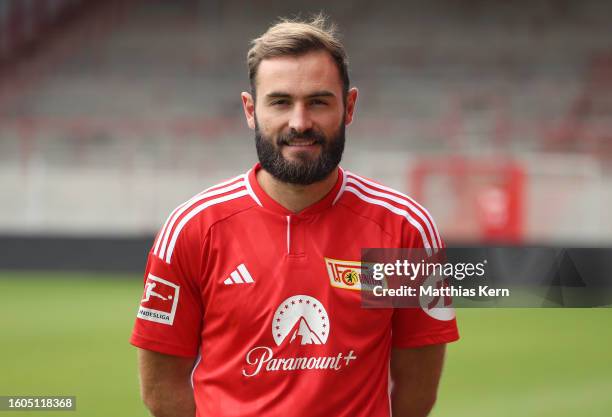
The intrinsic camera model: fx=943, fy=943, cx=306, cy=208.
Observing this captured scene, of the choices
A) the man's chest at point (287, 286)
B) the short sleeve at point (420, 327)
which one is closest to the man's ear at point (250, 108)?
the man's chest at point (287, 286)

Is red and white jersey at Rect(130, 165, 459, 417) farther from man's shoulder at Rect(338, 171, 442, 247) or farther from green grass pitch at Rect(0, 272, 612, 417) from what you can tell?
green grass pitch at Rect(0, 272, 612, 417)

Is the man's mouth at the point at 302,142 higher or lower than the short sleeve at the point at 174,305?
higher

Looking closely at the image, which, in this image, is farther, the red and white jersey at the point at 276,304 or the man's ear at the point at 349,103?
the man's ear at the point at 349,103

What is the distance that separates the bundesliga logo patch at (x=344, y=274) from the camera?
2.48 m

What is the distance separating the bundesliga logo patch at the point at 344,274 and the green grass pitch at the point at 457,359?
10.9 feet

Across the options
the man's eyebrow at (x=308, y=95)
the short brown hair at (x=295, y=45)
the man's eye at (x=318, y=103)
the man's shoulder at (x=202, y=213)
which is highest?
the short brown hair at (x=295, y=45)

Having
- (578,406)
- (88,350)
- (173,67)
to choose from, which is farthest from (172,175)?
(578,406)

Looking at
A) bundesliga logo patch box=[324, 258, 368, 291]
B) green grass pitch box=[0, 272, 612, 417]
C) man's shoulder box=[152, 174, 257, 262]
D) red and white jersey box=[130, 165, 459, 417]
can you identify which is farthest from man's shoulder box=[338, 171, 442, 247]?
green grass pitch box=[0, 272, 612, 417]

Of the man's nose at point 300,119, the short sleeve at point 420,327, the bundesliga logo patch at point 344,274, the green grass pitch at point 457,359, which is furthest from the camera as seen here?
Answer: the green grass pitch at point 457,359

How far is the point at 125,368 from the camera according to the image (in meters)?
7.43

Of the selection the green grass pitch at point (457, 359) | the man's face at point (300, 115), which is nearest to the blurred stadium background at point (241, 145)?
the green grass pitch at point (457, 359)

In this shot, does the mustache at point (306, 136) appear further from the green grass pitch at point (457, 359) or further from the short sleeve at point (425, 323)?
the green grass pitch at point (457, 359)

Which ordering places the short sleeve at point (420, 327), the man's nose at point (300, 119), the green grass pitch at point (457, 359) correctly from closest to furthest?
the man's nose at point (300, 119), the short sleeve at point (420, 327), the green grass pitch at point (457, 359)

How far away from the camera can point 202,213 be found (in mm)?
2531
